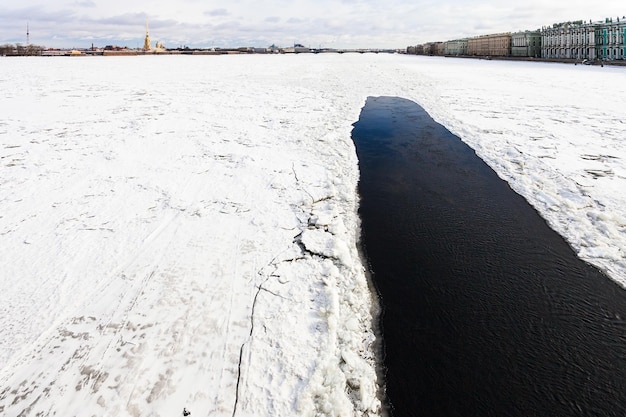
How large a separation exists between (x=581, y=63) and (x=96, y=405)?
66214 millimetres

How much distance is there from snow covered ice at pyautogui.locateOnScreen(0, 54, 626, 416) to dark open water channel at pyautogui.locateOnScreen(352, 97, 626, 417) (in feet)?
0.99

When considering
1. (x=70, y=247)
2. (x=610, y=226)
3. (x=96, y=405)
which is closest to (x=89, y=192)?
(x=70, y=247)

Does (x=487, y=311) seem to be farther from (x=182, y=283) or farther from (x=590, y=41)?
(x=590, y=41)

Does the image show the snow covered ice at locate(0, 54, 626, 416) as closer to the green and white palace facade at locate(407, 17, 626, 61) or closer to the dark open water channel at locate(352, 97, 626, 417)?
the dark open water channel at locate(352, 97, 626, 417)

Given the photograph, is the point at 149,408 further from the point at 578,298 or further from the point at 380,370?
the point at 578,298

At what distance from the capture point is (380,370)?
2947 millimetres

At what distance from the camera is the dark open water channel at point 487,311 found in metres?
2.76

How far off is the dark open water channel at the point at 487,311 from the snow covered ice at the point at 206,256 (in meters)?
0.30

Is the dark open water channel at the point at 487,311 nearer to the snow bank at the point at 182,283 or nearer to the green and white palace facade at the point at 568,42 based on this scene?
the snow bank at the point at 182,283

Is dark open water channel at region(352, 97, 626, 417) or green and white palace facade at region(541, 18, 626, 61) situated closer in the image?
dark open water channel at region(352, 97, 626, 417)

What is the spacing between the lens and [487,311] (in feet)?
11.7

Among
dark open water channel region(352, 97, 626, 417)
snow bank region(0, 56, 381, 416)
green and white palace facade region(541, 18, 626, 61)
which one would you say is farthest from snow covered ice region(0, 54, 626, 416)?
green and white palace facade region(541, 18, 626, 61)

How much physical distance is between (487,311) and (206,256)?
3046mm

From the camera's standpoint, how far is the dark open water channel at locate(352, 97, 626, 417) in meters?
2.76
